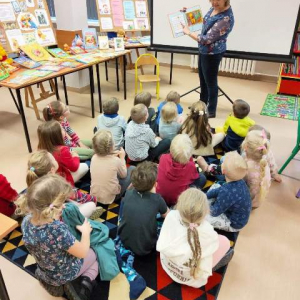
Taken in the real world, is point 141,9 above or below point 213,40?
above

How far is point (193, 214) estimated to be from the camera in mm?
1397

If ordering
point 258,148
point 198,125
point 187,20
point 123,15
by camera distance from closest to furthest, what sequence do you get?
1. point 258,148
2. point 198,125
3. point 187,20
4. point 123,15

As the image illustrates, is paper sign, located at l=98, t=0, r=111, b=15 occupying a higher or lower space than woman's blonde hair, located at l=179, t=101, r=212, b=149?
higher

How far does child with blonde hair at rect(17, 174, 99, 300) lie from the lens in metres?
1.26

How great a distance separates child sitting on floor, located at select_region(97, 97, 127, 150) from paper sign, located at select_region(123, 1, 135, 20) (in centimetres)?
288

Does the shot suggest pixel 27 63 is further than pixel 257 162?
Yes

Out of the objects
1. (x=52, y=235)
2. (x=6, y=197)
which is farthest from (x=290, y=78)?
(x=52, y=235)

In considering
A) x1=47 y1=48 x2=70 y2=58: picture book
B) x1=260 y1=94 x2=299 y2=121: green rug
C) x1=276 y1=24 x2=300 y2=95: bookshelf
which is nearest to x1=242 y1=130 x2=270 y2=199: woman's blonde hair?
x1=260 y1=94 x2=299 y2=121: green rug

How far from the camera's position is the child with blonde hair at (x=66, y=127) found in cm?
258

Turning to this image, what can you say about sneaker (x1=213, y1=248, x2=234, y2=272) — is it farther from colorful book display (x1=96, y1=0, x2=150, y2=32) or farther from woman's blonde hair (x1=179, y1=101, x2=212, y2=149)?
colorful book display (x1=96, y1=0, x2=150, y2=32)

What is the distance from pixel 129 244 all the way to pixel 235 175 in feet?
2.62

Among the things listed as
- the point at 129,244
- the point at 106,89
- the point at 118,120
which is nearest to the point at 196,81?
the point at 106,89

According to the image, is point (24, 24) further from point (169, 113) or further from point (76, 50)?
point (169, 113)

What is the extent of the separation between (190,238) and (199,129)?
1.44m
